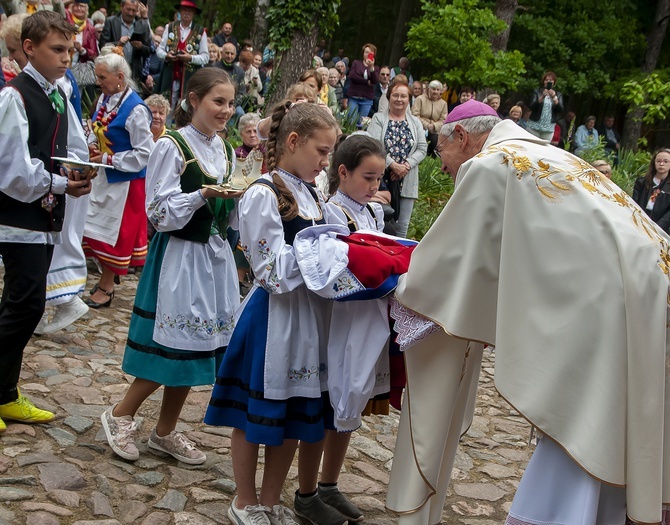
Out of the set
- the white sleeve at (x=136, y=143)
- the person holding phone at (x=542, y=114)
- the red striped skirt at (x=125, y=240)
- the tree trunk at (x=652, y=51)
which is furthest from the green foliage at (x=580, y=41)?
the white sleeve at (x=136, y=143)

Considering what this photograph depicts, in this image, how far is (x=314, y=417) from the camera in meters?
3.35

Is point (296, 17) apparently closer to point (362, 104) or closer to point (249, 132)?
point (362, 104)

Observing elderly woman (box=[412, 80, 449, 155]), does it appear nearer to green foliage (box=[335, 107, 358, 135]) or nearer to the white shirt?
green foliage (box=[335, 107, 358, 135])

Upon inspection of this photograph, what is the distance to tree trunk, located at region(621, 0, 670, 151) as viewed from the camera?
874 inches

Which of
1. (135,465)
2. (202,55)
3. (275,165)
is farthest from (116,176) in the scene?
(202,55)

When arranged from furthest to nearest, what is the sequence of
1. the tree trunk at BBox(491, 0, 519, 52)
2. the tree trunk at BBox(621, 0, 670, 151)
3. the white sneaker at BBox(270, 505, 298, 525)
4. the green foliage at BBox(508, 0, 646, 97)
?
the green foliage at BBox(508, 0, 646, 97) → the tree trunk at BBox(621, 0, 670, 151) → the tree trunk at BBox(491, 0, 519, 52) → the white sneaker at BBox(270, 505, 298, 525)

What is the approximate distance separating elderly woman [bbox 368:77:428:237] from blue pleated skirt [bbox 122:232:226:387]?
16.3ft

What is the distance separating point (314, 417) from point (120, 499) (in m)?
1.09

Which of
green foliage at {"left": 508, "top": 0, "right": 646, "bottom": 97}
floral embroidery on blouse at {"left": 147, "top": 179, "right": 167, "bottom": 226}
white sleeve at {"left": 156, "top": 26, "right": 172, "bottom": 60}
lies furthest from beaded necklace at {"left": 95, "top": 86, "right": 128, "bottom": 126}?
green foliage at {"left": 508, "top": 0, "right": 646, "bottom": 97}

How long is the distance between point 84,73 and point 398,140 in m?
4.79

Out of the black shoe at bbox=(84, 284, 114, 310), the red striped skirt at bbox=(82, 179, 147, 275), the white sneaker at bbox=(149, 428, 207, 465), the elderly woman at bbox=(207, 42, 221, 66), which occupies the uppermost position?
the elderly woman at bbox=(207, 42, 221, 66)

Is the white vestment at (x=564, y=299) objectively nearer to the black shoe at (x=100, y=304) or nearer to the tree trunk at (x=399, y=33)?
the black shoe at (x=100, y=304)

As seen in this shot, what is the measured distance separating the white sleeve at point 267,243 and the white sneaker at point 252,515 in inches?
37.1

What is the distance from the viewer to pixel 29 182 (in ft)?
13.2
